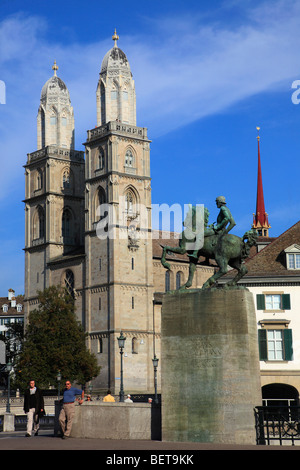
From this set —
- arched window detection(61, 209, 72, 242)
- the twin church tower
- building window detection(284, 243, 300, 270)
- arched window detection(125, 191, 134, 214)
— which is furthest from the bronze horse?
arched window detection(61, 209, 72, 242)

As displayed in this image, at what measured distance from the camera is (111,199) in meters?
88.5

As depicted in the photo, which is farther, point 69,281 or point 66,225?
point 66,225

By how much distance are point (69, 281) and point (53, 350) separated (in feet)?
62.1

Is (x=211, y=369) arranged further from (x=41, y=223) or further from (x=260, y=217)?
(x=260, y=217)

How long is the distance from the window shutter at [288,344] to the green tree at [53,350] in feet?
89.0

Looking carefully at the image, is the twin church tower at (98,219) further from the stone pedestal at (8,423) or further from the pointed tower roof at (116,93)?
the stone pedestal at (8,423)

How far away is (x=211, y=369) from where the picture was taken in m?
23.0

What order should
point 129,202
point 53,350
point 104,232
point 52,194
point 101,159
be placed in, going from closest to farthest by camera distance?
point 53,350 → point 104,232 → point 129,202 → point 101,159 → point 52,194

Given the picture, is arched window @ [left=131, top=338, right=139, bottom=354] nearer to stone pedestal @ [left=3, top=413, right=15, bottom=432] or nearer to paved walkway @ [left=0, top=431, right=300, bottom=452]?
stone pedestal @ [left=3, top=413, right=15, bottom=432]

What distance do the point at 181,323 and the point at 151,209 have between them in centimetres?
6741

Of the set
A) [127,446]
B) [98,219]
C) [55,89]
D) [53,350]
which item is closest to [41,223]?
[98,219]
